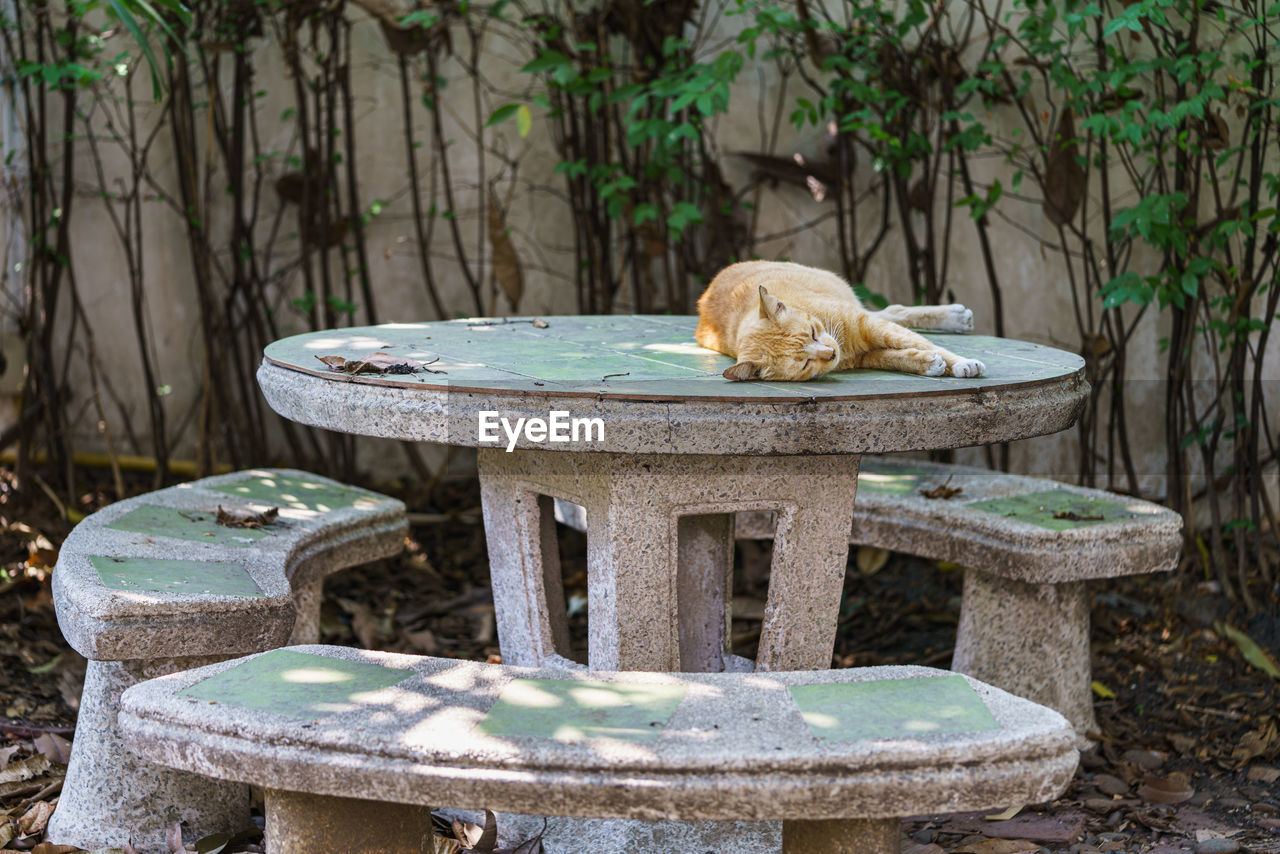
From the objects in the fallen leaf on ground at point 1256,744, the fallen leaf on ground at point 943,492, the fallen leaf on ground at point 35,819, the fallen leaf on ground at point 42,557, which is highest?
the fallen leaf on ground at point 943,492

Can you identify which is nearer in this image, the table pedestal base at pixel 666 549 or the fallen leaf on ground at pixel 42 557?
→ the table pedestal base at pixel 666 549

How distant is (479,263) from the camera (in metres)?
5.46

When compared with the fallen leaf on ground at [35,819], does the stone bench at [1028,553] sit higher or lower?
higher

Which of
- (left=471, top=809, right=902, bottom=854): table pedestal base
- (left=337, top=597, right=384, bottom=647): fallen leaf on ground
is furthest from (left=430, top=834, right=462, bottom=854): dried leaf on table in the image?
(left=337, top=597, right=384, bottom=647): fallen leaf on ground

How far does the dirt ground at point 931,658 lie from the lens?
116 inches

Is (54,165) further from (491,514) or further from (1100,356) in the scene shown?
(1100,356)

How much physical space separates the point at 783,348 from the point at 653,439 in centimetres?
41

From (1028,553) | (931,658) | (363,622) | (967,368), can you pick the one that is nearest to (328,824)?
(967,368)

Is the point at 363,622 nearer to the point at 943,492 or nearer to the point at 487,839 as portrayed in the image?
the point at 487,839

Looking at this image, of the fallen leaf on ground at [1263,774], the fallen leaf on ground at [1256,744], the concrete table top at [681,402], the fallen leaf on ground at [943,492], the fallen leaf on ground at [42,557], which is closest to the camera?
the concrete table top at [681,402]

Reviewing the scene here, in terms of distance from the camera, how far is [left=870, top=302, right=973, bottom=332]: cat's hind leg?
328 centimetres

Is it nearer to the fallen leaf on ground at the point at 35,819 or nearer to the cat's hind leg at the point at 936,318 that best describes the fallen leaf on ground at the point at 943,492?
the cat's hind leg at the point at 936,318

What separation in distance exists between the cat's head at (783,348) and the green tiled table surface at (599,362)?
37 mm

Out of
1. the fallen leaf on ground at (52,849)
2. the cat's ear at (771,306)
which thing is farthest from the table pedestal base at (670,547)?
the fallen leaf on ground at (52,849)
